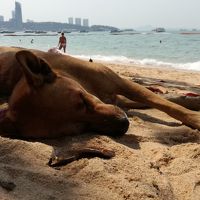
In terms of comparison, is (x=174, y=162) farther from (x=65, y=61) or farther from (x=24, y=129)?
(x=65, y=61)

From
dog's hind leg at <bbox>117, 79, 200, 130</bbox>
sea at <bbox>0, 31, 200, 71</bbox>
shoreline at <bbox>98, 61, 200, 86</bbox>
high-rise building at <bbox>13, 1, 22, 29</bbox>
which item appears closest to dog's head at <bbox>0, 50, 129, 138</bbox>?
dog's hind leg at <bbox>117, 79, 200, 130</bbox>

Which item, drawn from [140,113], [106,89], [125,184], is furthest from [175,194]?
[140,113]

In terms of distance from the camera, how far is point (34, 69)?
3676mm

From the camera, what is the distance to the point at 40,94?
3496 mm

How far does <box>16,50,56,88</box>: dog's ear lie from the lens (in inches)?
139

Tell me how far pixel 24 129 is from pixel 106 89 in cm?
124

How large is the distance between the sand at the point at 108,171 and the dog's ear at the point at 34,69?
1.66 feet

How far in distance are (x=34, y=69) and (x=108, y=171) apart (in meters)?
1.27

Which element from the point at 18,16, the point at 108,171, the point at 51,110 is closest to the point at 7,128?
the point at 51,110

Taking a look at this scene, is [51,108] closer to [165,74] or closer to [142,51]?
[165,74]

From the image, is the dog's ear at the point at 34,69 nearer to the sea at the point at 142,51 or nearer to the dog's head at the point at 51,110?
the dog's head at the point at 51,110

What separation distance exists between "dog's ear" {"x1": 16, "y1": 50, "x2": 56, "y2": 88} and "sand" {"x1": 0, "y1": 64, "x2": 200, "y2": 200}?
19.9 inches

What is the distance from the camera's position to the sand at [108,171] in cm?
250

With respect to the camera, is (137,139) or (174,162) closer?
(174,162)
